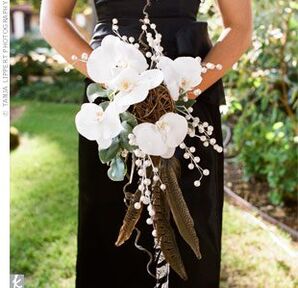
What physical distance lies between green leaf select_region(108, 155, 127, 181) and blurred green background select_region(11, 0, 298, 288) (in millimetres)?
843

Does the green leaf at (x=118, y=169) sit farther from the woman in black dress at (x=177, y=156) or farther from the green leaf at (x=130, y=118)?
the woman in black dress at (x=177, y=156)

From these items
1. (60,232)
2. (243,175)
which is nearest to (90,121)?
(60,232)

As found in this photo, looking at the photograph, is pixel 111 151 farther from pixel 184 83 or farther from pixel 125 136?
pixel 184 83

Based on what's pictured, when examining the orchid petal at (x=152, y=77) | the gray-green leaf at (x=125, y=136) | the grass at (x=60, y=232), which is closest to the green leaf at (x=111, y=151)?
the gray-green leaf at (x=125, y=136)

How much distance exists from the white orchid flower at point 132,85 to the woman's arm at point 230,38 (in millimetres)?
244

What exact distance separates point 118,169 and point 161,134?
0.11 m

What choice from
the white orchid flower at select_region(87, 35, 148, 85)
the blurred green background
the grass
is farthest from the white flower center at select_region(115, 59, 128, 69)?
the grass

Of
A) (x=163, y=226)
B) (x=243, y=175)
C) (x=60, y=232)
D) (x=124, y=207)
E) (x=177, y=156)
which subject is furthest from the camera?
(x=243, y=175)

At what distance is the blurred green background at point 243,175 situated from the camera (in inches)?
85.5

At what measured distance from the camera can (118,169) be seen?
1.09 m

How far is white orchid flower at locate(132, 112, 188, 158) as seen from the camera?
103 centimetres

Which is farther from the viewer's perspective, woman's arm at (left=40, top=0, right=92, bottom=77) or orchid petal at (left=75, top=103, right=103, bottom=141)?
woman's arm at (left=40, top=0, right=92, bottom=77)

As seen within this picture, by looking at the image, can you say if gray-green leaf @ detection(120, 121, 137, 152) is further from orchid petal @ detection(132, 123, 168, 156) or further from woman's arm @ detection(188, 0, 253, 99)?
woman's arm @ detection(188, 0, 253, 99)

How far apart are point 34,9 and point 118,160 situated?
110 inches
